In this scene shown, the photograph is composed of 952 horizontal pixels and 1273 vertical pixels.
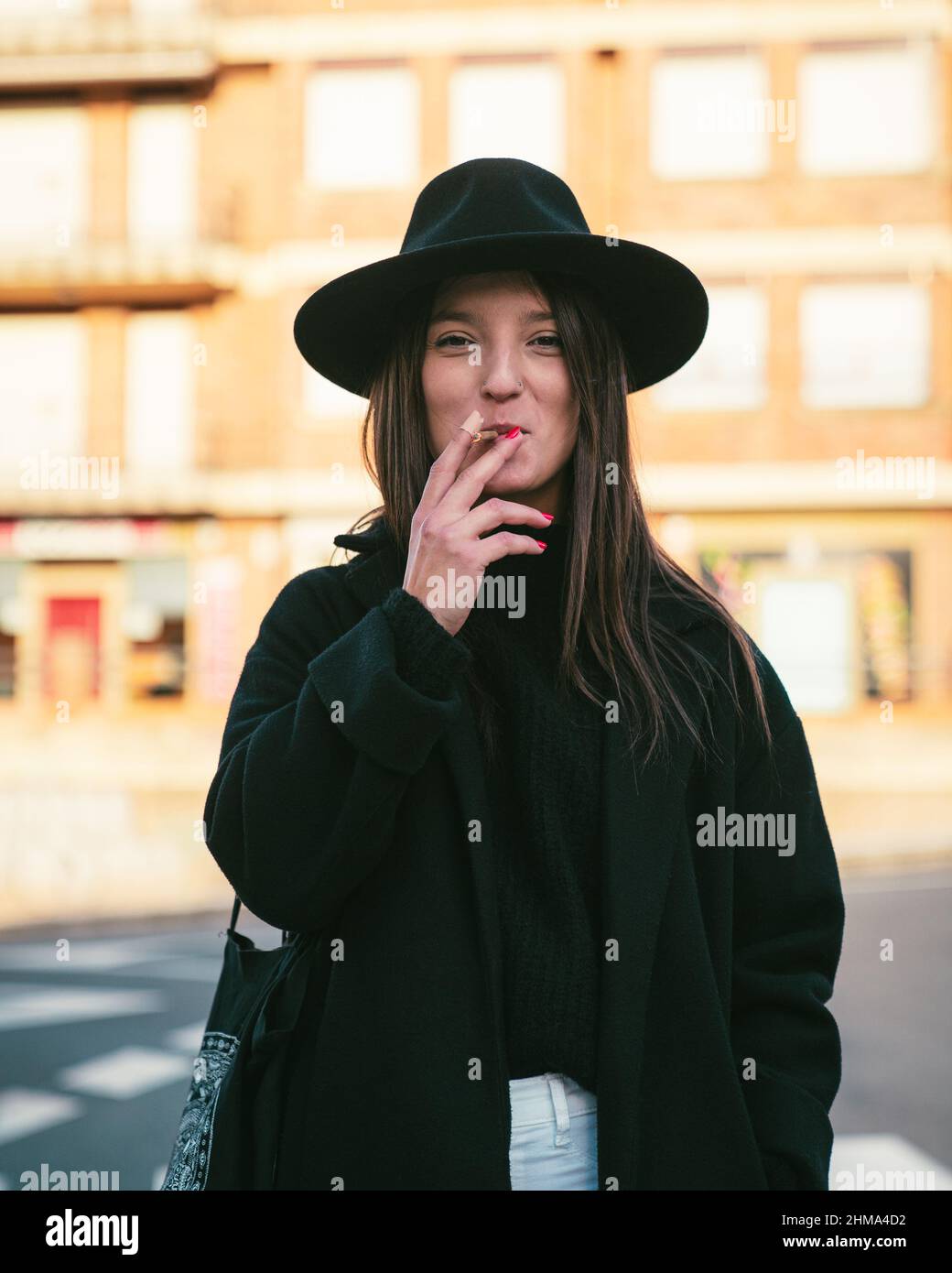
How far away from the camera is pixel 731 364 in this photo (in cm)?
2114

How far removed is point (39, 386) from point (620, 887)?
23093 millimetres

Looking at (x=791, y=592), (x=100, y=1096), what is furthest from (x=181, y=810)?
(x=791, y=592)

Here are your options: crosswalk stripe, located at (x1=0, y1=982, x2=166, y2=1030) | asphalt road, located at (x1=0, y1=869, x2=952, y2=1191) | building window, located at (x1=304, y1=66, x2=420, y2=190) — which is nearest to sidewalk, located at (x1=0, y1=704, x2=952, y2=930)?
asphalt road, located at (x1=0, y1=869, x2=952, y2=1191)

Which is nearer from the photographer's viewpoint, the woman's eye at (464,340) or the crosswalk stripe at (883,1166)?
the woman's eye at (464,340)

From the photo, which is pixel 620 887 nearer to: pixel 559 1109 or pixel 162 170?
pixel 559 1109

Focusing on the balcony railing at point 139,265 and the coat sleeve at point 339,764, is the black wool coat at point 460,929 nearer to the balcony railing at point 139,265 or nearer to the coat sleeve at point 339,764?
the coat sleeve at point 339,764

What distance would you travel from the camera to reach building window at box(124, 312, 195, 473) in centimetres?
A: 2256

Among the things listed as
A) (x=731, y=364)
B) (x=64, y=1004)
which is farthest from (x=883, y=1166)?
(x=731, y=364)

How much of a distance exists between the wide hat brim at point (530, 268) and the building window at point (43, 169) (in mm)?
22840

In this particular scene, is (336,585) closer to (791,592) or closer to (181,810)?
(181,810)

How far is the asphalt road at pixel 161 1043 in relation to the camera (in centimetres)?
475

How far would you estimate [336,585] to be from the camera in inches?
73.6

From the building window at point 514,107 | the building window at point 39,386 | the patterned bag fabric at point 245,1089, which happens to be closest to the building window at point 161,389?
the building window at point 39,386

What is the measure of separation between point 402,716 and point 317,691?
0.40 feet
